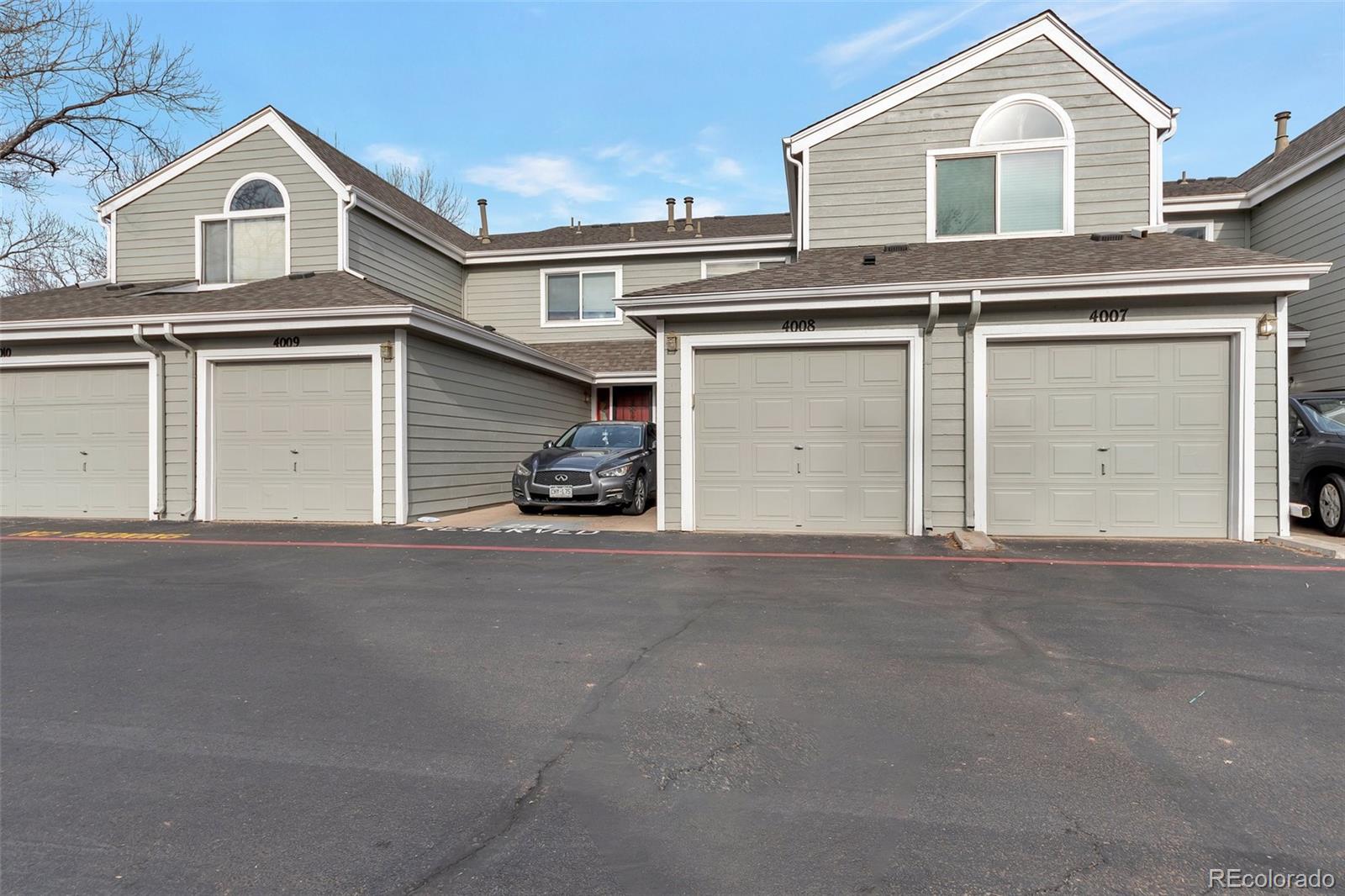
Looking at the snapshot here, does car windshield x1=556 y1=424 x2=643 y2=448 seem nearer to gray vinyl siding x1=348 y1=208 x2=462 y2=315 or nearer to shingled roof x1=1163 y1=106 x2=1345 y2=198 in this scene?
gray vinyl siding x1=348 y1=208 x2=462 y2=315

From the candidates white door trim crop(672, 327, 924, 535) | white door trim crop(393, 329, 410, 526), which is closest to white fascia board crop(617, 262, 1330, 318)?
white door trim crop(672, 327, 924, 535)

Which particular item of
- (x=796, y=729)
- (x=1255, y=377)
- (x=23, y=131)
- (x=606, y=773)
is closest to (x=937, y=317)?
(x=1255, y=377)

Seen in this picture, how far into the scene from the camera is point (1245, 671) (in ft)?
13.8

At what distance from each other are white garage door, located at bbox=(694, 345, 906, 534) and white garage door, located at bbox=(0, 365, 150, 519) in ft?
29.3

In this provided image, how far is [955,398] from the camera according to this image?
30.9ft

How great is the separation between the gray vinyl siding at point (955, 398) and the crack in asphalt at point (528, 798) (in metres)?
5.91

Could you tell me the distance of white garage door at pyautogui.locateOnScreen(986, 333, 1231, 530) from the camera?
29.5 ft

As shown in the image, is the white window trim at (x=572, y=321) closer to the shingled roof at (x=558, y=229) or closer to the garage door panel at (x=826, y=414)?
the shingled roof at (x=558, y=229)

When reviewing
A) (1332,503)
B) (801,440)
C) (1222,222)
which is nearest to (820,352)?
(801,440)

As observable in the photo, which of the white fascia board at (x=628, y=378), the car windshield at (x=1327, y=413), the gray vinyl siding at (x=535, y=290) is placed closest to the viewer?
the car windshield at (x=1327, y=413)

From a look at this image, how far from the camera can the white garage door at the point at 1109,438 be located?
9000 mm

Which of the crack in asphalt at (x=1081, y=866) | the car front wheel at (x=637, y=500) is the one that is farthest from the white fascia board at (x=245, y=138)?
the crack in asphalt at (x=1081, y=866)

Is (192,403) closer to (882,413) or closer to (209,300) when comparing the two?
(209,300)

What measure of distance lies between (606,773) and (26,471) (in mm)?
13603
